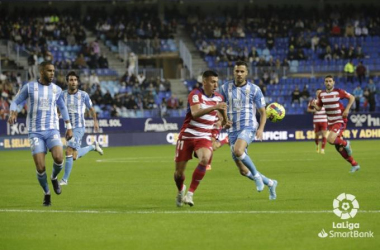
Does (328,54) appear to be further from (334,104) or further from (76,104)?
(76,104)

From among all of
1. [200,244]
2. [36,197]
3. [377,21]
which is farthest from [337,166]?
[377,21]

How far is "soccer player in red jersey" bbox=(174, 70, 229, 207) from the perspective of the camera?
1238 cm

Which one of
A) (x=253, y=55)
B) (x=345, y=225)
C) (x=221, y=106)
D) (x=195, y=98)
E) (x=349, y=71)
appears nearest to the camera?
(x=345, y=225)

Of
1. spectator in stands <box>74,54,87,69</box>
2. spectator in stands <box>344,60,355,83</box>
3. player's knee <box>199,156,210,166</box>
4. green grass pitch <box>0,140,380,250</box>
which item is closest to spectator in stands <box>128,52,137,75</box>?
spectator in stands <box>74,54,87,69</box>

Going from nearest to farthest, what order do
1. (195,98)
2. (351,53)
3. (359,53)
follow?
(195,98), (351,53), (359,53)

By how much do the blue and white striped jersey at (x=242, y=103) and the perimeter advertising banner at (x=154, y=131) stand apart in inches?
835

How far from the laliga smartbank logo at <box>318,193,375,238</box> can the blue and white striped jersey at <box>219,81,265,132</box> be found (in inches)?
87.4

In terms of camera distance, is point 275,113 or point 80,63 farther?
point 80,63

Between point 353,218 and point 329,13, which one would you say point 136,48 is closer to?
point 329,13

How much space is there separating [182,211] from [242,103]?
2.86m

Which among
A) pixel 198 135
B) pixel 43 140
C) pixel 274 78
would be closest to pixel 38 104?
pixel 43 140

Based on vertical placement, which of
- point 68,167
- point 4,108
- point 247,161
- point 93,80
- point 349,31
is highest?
point 349,31

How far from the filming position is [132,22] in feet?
160

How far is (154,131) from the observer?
37.9m
